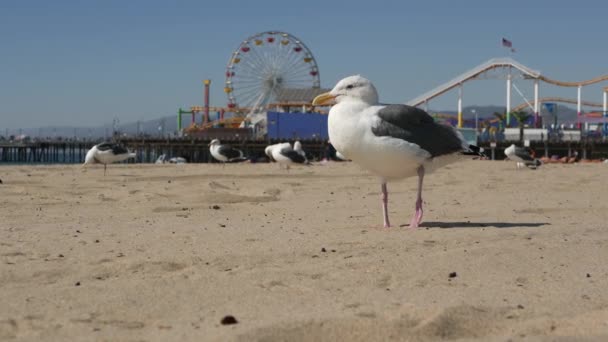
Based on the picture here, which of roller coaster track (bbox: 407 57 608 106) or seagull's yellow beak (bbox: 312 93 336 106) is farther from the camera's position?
roller coaster track (bbox: 407 57 608 106)

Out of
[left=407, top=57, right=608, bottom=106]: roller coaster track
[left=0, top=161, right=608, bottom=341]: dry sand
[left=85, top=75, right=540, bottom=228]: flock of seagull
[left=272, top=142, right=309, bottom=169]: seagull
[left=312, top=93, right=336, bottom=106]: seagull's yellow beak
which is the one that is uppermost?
[left=407, top=57, right=608, bottom=106]: roller coaster track

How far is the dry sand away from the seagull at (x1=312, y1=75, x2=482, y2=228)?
0.54 meters

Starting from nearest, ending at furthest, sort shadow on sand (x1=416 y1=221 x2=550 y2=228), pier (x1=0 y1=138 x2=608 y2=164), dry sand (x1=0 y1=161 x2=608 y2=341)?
dry sand (x1=0 y1=161 x2=608 y2=341)
shadow on sand (x1=416 y1=221 x2=550 y2=228)
pier (x1=0 y1=138 x2=608 y2=164)

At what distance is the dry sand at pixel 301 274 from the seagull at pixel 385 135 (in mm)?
537

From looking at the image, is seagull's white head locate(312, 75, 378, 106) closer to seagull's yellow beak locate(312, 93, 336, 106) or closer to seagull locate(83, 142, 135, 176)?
seagull's yellow beak locate(312, 93, 336, 106)

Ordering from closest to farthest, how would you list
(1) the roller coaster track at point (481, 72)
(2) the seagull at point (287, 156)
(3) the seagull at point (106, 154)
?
(3) the seagull at point (106, 154)
(2) the seagull at point (287, 156)
(1) the roller coaster track at point (481, 72)

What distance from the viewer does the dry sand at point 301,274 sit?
287cm

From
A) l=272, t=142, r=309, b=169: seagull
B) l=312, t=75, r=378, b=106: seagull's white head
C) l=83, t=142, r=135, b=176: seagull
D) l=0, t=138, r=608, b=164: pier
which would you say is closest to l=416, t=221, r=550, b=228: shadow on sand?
l=312, t=75, r=378, b=106: seagull's white head

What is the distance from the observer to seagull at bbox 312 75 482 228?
587cm

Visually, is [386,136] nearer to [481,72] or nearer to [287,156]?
[287,156]

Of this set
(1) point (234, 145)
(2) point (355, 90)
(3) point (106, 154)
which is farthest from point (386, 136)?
(1) point (234, 145)

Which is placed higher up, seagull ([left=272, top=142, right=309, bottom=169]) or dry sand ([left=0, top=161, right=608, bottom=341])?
seagull ([left=272, top=142, right=309, bottom=169])

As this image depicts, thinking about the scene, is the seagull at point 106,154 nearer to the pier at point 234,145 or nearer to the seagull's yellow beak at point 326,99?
the seagull's yellow beak at point 326,99

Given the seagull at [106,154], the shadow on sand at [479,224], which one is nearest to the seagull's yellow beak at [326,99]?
the shadow on sand at [479,224]
